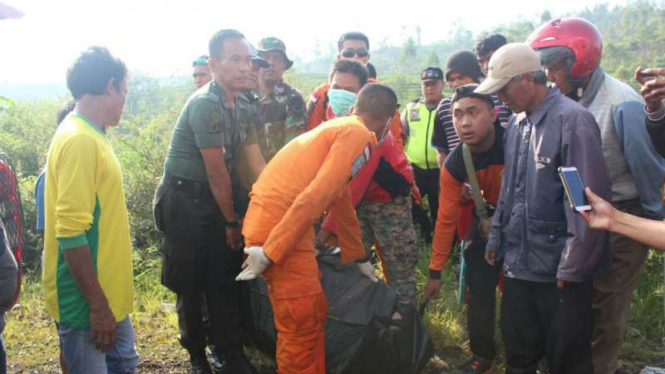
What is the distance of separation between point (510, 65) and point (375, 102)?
839mm

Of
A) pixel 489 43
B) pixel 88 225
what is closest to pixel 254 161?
pixel 88 225

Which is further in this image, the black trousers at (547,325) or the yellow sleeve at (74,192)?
the black trousers at (547,325)

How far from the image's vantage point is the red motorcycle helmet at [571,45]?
2.89 m

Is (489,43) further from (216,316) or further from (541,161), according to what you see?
(216,316)

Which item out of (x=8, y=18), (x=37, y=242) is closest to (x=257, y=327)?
(x=8, y=18)

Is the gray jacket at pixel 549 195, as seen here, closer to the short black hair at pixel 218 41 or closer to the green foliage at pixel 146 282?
the green foliage at pixel 146 282

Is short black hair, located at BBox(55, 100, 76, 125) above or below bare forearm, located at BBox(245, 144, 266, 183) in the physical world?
above

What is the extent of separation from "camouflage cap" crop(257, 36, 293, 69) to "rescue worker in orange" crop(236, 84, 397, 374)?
7.19ft

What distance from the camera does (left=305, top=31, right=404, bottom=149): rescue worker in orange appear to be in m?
4.98

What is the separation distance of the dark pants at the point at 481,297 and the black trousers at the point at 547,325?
431 mm

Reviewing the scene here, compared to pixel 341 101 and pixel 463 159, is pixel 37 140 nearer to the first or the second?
pixel 341 101

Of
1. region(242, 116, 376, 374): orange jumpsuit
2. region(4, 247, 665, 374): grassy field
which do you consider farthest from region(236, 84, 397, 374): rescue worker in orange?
region(4, 247, 665, 374): grassy field

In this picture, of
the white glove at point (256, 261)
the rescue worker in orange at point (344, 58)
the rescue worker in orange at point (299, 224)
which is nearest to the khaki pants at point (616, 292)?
the rescue worker in orange at point (299, 224)

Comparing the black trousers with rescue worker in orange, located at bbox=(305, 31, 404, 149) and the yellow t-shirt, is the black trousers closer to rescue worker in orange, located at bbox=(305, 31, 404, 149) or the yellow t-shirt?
the yellow t-shirt
